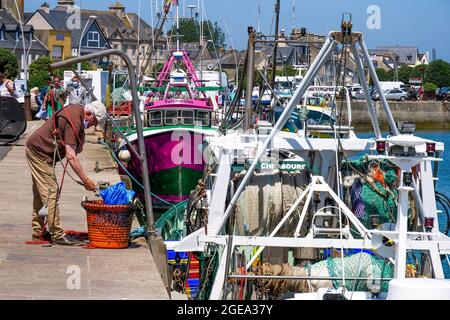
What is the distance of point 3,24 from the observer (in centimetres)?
8319

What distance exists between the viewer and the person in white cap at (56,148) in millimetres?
10102

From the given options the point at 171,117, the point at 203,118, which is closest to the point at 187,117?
the point at 171,117

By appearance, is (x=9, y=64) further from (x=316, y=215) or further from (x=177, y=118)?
(x=316, y=215)

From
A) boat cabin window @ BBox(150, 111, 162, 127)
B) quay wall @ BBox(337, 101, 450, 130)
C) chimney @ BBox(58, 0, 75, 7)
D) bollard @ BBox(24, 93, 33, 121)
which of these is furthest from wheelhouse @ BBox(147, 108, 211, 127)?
chimney @ BBox(58, 0, 75, 7)

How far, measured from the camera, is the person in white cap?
10102 millimetres

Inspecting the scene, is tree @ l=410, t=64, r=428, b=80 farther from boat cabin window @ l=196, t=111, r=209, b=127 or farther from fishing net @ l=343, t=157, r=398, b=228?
fishing net @ l=343, t=157, r=398, b=228

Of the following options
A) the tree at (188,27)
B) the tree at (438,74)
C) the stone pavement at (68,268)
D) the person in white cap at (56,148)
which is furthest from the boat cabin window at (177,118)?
the tree at (438,74)

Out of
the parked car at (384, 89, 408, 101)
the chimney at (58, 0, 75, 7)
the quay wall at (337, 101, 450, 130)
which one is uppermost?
the chimney at (58, 0, 75, 7)

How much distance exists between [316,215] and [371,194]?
1.14 m

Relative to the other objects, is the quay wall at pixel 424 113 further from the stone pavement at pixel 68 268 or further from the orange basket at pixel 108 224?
the orange basket at pixel 108 224

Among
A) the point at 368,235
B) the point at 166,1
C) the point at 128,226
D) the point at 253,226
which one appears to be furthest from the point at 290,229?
the point at 166,1

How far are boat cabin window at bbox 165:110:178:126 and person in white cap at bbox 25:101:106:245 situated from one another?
11072 millimetres

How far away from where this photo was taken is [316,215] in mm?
9281

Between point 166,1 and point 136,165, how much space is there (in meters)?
6.12
